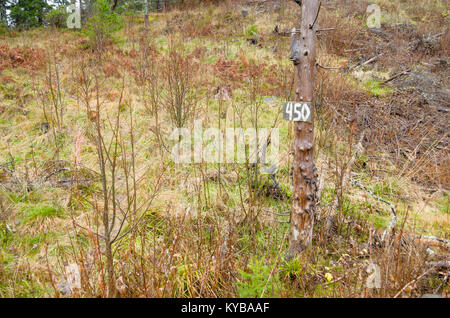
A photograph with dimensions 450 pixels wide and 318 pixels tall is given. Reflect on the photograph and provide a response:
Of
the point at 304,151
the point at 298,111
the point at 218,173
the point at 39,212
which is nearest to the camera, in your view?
the point at 298,111

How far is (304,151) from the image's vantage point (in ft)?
7.89

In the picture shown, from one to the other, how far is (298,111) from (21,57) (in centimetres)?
858

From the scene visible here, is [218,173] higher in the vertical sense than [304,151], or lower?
lower

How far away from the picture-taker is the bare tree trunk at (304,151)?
7.27ft

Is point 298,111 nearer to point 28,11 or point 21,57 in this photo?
point 21,57

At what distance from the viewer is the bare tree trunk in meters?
2.21

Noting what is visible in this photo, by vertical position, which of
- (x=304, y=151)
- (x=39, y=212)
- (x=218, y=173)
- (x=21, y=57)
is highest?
(x=21, y=57)

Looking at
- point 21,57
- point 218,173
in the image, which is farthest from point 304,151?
point 21,57

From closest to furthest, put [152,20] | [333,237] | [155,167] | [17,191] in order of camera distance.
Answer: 1. [333,237]
2. [17,191]
3. [155,167]
4. [152,20]

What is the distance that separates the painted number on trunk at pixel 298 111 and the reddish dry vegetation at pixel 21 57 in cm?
752
